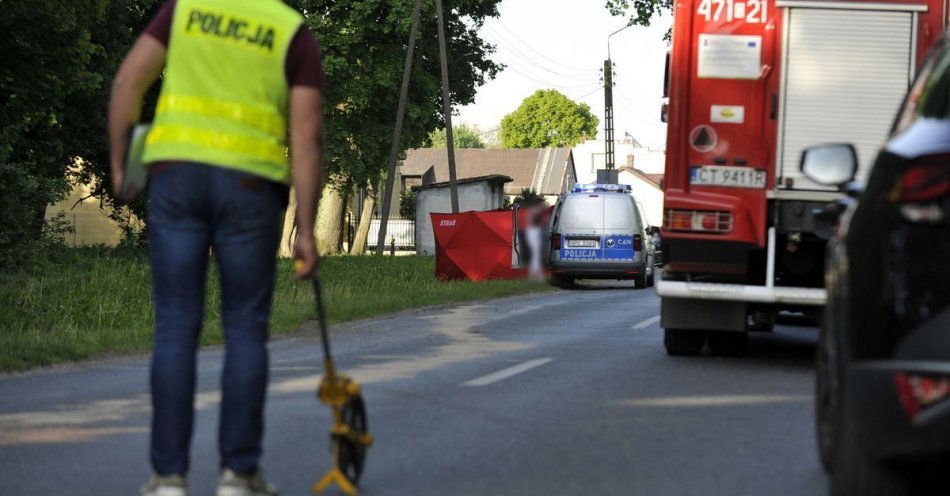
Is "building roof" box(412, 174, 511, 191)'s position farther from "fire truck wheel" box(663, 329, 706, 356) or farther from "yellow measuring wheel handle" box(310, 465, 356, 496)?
"yellow measuring wheel handle" box(310, 465, 356, 496)

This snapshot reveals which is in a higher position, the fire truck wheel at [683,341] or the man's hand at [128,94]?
the man's hand at [128,94]

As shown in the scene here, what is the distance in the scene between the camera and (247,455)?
16.3ft

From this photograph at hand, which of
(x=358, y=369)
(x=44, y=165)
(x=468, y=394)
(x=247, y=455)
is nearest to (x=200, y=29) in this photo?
(x=247, y=455)

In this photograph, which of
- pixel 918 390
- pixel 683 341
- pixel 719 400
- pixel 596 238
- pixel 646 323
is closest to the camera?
pixel 918 390

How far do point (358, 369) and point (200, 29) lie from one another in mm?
5885

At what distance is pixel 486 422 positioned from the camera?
777 centimetres

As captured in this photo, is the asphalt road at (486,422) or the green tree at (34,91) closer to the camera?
the asphalt road at (486,422)

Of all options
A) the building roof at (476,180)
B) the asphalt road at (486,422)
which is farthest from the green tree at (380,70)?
the asphalt road at (486,422)

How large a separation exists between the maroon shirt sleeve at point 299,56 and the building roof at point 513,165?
346ft

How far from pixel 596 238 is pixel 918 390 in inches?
945

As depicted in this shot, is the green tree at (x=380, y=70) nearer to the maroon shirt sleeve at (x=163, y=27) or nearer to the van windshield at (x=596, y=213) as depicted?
the van windshield at (x=596, y=213)

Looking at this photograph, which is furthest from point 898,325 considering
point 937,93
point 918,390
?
point 937,93

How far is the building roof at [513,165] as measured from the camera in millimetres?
114875

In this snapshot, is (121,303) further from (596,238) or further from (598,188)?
(598,188)
